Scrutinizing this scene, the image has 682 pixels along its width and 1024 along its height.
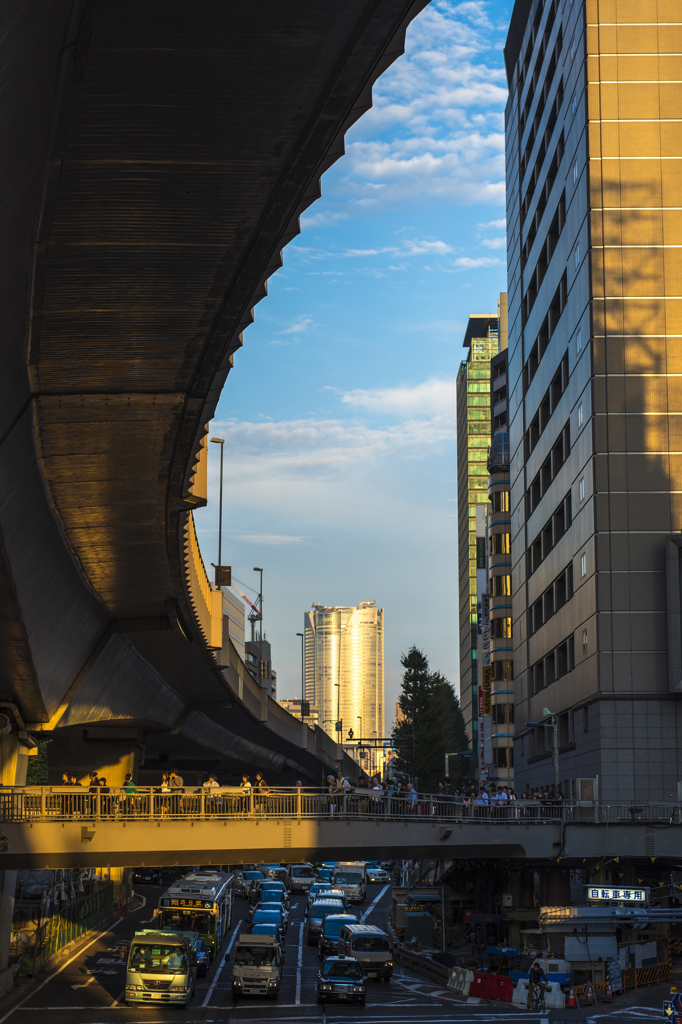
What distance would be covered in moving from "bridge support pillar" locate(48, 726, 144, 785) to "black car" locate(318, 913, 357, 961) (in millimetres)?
16441

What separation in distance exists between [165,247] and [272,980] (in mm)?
28889

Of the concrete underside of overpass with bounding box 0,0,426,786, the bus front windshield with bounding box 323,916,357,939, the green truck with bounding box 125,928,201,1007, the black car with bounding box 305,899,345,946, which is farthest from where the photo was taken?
the black car with bounding box 305,899,345,946

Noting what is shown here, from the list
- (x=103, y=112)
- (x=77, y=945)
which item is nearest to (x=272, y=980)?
(x=77, y=945)

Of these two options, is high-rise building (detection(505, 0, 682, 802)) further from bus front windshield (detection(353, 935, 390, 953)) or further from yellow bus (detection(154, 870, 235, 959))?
yellow bus (detection(154, 870, 235, 959))

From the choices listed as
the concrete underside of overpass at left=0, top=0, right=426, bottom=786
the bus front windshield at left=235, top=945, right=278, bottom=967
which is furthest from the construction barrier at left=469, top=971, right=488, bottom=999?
the concrete underside of overpass at left=0, top=0, right=426, bottom=786

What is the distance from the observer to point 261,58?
38.1 feet

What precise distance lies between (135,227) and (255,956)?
29.6 m

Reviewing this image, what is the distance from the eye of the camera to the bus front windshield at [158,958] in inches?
1394

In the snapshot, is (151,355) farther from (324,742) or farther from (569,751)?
(324,742)

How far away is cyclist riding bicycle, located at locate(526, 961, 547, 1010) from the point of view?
117 ft

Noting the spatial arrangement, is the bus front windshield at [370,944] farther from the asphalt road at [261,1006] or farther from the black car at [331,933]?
the black car at [331,933]

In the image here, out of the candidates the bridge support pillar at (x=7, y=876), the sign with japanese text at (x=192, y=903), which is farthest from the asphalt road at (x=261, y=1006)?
the sign with japanese text at (x=192, y=903)

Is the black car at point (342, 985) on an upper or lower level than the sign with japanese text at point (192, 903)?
lower

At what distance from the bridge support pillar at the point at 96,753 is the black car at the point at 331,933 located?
16.4m
